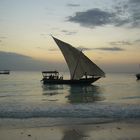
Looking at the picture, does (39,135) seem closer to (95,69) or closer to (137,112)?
(137,112)

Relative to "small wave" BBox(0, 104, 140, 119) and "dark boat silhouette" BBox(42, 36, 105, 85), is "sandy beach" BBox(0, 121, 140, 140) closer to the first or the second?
"small wave" BBox(0, 104, 140, 119)

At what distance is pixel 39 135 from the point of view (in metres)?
12.1

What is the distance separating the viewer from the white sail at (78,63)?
193 ft

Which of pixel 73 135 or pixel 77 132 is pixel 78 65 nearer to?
pixel 77 132

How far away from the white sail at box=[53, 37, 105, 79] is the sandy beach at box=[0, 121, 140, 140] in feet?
147

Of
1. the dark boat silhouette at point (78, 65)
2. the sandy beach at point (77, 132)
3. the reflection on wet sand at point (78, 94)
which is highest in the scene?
the dark boat silhouette at point (78, 65)

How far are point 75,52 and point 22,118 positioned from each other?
43.7m

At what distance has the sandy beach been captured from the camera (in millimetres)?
11758

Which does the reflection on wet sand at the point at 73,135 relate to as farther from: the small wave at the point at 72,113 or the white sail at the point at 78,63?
the white sail at the point at 78,63

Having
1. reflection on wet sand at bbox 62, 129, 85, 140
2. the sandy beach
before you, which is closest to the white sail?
the sandy beach

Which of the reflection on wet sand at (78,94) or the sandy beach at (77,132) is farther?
the reflection on wet sand at (78,94)

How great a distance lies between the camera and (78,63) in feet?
199

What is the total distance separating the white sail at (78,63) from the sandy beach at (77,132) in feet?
147

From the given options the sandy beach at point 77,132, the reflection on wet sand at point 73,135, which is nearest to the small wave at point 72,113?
the sandy beach at point 77,132
